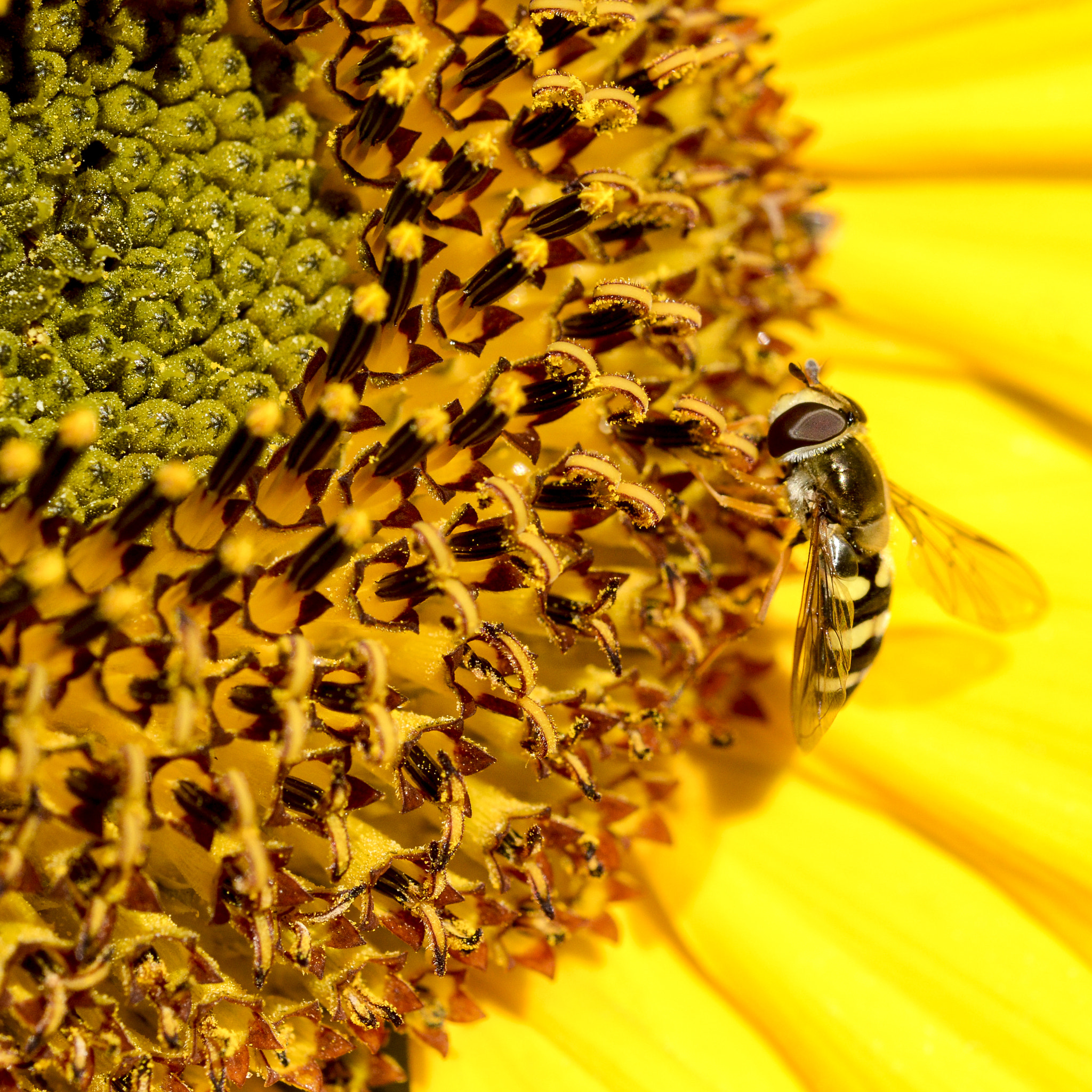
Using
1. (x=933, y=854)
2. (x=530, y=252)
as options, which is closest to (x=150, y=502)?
(x=530, y=252)

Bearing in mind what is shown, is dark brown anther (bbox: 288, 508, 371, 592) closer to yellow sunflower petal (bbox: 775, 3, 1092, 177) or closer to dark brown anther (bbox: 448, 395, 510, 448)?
dark brown anther (bbox: 448, 395, 510, 448)

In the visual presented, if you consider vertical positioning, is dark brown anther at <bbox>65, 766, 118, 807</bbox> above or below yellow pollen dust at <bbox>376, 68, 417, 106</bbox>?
below

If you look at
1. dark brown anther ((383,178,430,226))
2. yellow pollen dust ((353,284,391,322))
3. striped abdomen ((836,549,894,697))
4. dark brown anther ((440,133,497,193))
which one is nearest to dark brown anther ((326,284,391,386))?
yellow pollen dust ((353,284,391,322))

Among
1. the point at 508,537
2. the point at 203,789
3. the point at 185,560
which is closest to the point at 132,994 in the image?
the point at 203,789

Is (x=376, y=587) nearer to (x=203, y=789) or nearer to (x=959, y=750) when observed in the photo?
(x=203, y=789)

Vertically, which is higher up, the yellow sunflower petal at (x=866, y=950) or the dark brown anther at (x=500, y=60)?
the dark brown anther at (x=500, y=60)

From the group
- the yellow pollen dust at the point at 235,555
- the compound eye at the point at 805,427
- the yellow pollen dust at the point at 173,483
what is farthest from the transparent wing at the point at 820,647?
the yellow pollen dust at the point at 173,483

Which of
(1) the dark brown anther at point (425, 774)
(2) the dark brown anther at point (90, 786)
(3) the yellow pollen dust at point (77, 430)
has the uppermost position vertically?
(3) the yellow pollen dust at point (77, 430)

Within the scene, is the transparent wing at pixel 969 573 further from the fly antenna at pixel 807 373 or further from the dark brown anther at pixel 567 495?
the dark brown anther at pixel 567 495
